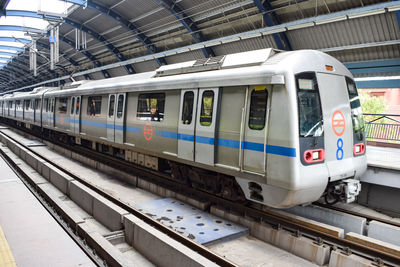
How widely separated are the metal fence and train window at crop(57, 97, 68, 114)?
12.5m

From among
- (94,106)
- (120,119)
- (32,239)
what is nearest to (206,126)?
(32,239)

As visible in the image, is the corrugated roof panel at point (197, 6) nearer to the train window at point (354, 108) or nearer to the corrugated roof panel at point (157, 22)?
the corrugated roof panel at point (157, 22)

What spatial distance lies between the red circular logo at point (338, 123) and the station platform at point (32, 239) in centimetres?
445

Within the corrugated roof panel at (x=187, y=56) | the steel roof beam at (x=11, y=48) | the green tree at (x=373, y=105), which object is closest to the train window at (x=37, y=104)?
the corrugated roof panel at (x=187, y=56)

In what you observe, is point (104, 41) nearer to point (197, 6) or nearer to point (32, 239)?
point (197, 6)

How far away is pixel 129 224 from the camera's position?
496 cm

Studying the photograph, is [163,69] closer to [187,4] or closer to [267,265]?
[267,265]

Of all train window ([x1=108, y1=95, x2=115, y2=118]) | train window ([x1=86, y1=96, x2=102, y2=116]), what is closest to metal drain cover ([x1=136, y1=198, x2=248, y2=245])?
train window ([x1=108, y1=95, x2=115, y2=118])

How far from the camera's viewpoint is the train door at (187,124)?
6.54 m

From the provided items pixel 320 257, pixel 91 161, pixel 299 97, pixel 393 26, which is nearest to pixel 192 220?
pixel 320 257

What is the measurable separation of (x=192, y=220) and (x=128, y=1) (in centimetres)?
1692

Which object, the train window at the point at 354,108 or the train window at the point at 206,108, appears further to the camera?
the train window at the point at 206,108

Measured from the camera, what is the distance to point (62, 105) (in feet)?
46.1

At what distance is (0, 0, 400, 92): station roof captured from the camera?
11523 mm
